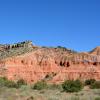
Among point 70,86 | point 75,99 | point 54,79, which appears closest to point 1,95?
point 75,99

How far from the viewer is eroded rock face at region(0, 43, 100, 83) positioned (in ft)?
249

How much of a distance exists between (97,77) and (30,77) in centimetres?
1379

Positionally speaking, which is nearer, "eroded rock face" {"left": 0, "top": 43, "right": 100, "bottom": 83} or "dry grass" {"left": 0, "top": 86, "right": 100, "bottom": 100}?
"dry grass" {"left": 0, "top": 86, "right": 100, "bottom": 100}

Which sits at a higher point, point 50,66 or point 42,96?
point 50,66

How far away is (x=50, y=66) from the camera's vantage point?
8125cm

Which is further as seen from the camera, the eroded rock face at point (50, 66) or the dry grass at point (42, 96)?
the eroded rock face at point (50, 66)

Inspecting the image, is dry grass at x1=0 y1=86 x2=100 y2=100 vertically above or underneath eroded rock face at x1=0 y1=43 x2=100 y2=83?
underneath

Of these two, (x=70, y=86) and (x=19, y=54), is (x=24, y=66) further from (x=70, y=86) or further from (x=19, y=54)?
(x=70, y=86)

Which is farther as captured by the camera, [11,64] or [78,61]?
[78,61]

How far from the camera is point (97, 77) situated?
77125 mm

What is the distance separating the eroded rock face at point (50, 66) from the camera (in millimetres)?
75844

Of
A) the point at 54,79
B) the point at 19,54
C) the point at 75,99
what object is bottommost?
the point at 75,99

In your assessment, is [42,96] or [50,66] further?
[50,66]

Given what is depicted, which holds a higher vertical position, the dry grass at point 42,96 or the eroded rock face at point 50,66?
the eroded rock face at point 50,66
